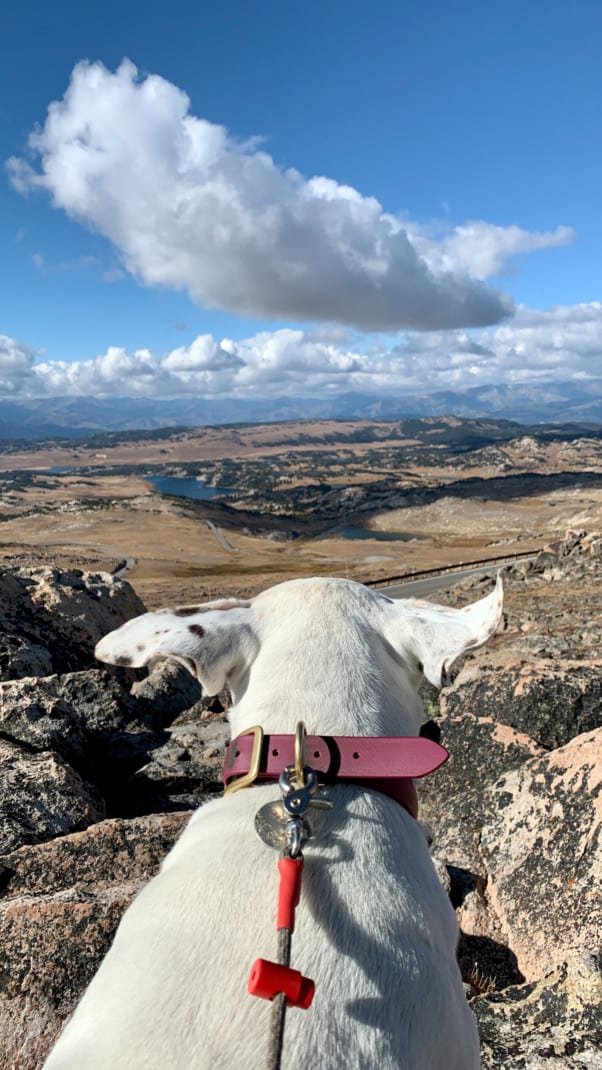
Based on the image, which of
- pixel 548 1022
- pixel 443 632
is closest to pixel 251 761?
pixel 443 632

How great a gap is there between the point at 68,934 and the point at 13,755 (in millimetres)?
2453

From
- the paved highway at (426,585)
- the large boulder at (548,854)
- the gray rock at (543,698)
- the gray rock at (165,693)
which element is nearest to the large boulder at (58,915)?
the large boulder at (548,854)

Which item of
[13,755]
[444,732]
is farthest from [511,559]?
[13,755]

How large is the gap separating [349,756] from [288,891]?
1.90 feet

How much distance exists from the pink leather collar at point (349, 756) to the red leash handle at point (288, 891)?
0.40 m

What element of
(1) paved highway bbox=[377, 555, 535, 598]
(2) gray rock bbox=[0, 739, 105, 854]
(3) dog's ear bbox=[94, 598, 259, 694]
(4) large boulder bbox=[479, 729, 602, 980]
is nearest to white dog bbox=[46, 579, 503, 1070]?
(3) dog's ear bbox=[94, 598, 259, 694]

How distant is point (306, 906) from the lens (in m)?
2.03

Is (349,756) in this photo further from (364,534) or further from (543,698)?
(364,534)

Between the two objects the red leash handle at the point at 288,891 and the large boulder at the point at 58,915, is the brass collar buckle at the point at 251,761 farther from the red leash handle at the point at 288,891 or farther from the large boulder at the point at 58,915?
the large boulder at the point at 58,915

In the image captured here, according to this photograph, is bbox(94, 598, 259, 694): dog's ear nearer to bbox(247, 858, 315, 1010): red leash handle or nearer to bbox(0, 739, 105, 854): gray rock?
bbox(247, 858, 315, 1010): red leash handle

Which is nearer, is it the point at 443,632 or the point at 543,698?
the point at 443,632

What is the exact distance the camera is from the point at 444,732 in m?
7.31

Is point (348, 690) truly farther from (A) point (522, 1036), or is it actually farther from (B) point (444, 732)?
(B) point (444, 732)

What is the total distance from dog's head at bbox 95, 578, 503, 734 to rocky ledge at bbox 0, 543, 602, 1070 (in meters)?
1.92
